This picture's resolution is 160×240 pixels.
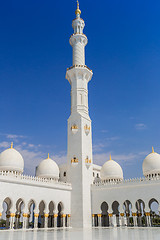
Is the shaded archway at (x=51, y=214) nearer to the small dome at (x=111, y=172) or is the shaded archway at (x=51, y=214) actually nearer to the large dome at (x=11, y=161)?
the large dome at (x=11, y=161)

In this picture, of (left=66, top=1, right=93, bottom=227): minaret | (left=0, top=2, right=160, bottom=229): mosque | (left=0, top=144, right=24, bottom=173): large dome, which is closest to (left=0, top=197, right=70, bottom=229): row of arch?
(left=0, top=2, right=160, bottom=229): mosque

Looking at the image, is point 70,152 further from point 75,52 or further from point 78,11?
point 78,11

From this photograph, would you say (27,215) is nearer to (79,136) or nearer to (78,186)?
(78,186)

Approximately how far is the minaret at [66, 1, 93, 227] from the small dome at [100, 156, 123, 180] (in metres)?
2.25

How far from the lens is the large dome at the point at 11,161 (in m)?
26.1

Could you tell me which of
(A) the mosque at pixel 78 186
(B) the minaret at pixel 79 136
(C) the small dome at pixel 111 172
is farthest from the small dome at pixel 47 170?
(C) the small dome at pixel 111 172

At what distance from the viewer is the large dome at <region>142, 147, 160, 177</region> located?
2780 cm

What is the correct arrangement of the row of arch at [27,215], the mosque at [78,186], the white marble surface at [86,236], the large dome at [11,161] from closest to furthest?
the white marble surface at [86,236] < the row of arch at [27,215] < the mosque at [78,186] < the large dome at [11,161]

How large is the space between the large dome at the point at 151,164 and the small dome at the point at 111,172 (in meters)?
3.54

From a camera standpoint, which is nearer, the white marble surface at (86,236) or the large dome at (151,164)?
the white marble surface at (86,236)

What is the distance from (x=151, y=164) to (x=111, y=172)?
17.4 feet

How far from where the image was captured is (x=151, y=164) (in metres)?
28.1

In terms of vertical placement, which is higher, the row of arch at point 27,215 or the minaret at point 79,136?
the minaret at point 79,136

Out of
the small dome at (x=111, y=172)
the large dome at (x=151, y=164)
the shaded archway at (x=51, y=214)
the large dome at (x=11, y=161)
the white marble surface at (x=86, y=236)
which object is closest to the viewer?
the white marble surface at (x=86, y=236)
